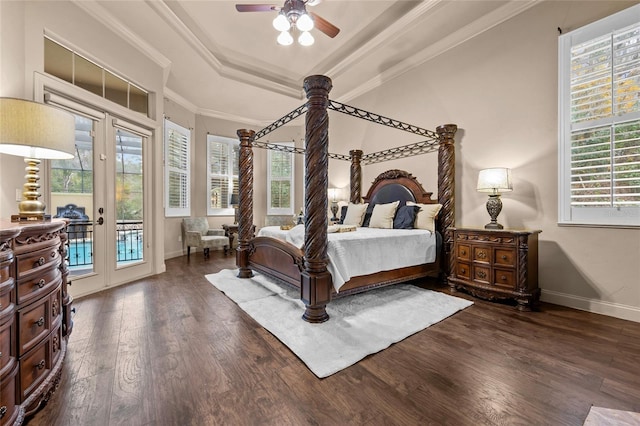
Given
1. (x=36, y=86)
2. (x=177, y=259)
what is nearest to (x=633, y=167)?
(x=36, y=86)

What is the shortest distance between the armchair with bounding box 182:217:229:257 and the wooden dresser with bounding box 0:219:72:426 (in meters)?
4.07

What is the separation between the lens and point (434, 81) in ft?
13.8

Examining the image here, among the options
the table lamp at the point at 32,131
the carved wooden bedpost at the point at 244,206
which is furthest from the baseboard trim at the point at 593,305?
the table lamp at the point at 32,131

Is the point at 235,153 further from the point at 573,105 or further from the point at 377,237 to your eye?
the point at 573,105

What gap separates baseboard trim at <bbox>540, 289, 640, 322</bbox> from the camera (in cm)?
255

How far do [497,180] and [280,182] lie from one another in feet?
17.8

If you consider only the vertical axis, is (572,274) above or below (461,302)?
above

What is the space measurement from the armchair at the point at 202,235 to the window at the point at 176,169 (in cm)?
35

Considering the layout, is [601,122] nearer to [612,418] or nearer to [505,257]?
[505,257]

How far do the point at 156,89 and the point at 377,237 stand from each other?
416 cm

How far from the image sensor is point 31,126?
1.64 m

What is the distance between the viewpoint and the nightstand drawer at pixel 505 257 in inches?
113

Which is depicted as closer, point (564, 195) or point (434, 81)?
point (564, 195)

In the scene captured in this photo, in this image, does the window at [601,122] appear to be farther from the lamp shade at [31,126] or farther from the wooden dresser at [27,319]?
the lamp shade at [31,126]
